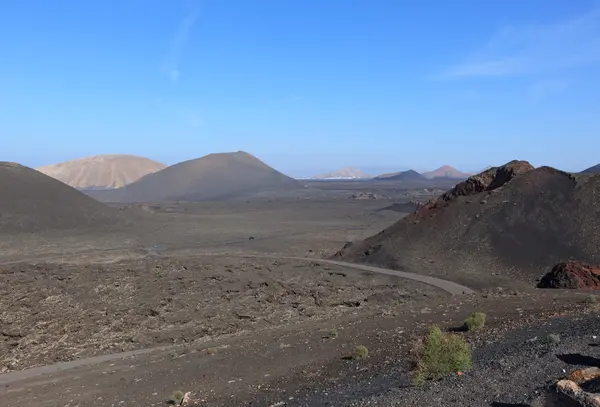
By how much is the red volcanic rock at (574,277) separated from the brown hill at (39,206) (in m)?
57.4

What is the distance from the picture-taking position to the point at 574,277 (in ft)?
87.0

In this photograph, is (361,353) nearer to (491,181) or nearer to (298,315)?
(298,315)

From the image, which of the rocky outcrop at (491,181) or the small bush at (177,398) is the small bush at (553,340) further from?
the rocky outcrop at (491,181)

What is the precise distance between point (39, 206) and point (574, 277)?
66.7 meters

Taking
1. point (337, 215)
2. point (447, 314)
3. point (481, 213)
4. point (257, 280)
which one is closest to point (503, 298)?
point (447, 314)

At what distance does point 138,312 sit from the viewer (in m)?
25.5

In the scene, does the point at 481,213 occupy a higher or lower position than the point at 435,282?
higher

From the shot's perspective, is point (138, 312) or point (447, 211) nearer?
point (138, 312)

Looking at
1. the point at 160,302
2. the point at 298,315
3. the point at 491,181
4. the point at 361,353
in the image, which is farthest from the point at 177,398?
the point at 491,181

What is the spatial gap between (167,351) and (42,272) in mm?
17093

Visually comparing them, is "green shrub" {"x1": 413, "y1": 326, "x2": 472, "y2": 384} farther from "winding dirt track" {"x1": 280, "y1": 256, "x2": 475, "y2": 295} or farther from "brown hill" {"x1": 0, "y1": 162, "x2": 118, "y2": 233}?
"brown hill" {"x1": 0, "y1": 162, "x2": 118, "y2": 233}

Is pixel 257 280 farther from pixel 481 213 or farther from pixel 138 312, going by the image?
pixel 481 213

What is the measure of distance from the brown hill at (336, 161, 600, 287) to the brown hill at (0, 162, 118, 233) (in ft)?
135

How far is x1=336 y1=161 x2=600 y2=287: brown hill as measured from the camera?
36875 mm
